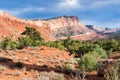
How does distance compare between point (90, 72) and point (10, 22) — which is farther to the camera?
point (10, 22)

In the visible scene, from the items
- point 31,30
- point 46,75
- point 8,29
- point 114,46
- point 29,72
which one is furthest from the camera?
point 8,29

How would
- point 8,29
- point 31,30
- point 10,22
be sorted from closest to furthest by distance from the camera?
Result: point 31,30 < point 8,29 < point 10,22

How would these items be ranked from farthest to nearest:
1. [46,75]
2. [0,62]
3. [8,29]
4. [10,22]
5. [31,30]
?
[10,22], [8,29], [31,30], [0,62], [46,75]

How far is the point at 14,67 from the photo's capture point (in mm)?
24734

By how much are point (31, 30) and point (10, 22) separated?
230 feet

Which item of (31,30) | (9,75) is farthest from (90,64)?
(31,30)

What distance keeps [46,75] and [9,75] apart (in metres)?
2.47

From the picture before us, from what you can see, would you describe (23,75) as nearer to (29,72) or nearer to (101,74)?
(29,72)

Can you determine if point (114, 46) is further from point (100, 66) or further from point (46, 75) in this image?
point (46, 75)

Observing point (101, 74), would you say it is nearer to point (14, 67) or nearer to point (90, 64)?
point (90, 64)

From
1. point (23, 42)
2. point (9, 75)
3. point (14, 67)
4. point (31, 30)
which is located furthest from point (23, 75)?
point (31, 30)

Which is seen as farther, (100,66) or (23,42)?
(23,42)

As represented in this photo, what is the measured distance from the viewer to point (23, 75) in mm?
21250

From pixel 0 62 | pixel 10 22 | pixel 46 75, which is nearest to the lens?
pixel 46 75
